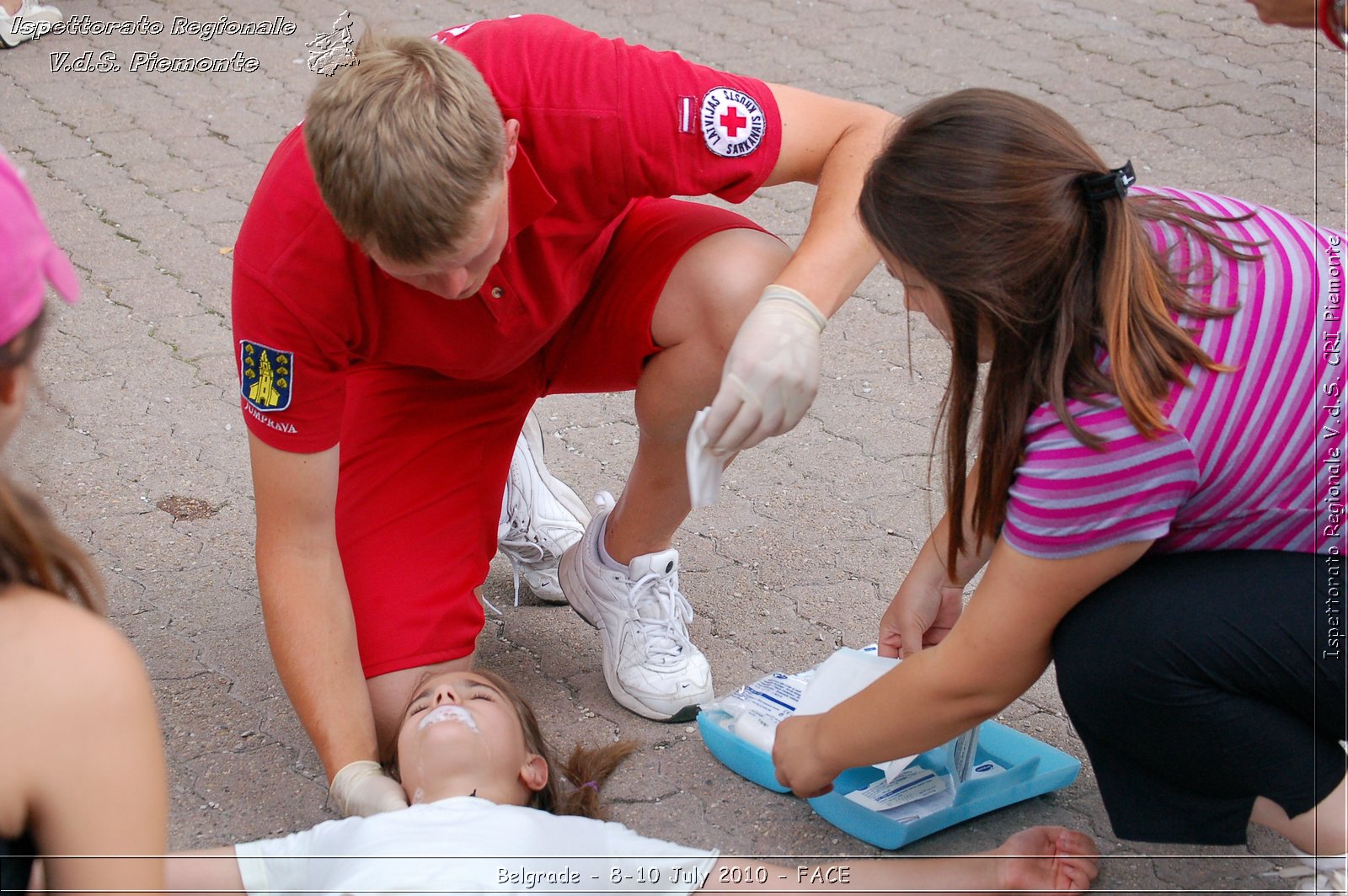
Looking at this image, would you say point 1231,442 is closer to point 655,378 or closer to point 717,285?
point 717,285

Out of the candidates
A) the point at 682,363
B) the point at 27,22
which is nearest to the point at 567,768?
the point at 682,363

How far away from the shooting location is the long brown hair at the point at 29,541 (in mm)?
1143

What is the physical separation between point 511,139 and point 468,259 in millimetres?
176

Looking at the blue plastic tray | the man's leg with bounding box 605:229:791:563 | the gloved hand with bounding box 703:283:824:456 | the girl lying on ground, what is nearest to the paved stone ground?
the blue plastic tray

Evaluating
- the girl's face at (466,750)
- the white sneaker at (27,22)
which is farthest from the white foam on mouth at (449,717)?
the white sneaker at (27,22)

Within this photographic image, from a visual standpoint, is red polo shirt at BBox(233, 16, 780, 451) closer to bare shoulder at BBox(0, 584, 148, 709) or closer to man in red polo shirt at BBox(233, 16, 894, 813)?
man in red polo shirt at BBox(233, 16, 894, 813)

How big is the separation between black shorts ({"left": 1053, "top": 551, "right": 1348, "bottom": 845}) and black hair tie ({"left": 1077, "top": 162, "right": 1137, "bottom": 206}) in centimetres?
42

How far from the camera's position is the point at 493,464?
7.34 feet

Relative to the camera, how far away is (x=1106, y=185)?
4.63 feet

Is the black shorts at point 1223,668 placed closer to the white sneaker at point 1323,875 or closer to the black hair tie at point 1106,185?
the white sneaker at point 1323,875

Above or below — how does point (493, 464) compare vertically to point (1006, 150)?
below

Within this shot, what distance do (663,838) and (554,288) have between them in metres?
0.80

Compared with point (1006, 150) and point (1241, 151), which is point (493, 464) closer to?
point (1006, 150)

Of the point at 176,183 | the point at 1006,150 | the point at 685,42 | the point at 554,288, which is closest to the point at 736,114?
the point at 554,288
